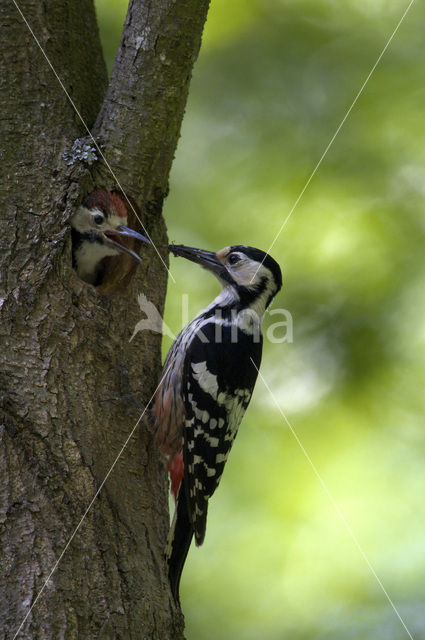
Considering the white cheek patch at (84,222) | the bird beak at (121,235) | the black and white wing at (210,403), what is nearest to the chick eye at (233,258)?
the black and white wing at (210,403)

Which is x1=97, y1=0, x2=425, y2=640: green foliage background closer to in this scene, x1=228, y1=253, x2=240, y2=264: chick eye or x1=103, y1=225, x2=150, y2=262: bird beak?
x1=228, y1=253, x2=240, y2=264: chick eye

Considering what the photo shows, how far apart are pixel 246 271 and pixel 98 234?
27.9 inches

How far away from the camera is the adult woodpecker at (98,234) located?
2904 millimetres

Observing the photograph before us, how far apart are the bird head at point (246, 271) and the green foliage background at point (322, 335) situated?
1.28 ft

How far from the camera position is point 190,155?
13.4 ft

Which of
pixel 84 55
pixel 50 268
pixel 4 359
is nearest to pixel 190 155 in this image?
pixel 84 55

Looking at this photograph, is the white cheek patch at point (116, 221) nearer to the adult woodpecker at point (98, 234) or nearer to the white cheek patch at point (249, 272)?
the adult woodpecker at point (98, 234)

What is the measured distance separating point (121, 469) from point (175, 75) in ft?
4.96

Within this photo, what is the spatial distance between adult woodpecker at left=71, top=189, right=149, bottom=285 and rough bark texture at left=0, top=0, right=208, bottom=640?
0.13 meters

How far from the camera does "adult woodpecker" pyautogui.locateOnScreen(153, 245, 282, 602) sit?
2.84 m

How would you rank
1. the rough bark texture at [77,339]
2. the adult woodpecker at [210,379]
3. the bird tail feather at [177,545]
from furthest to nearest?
the adult woodpecker at [210,379], the bird tail feather at [177,545], the rough bark texture at [77,339]

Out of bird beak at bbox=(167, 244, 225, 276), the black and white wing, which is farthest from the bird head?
the black and white wing

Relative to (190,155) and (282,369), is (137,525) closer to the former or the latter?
(282,369)

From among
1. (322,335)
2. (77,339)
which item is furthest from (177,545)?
(322,335)
